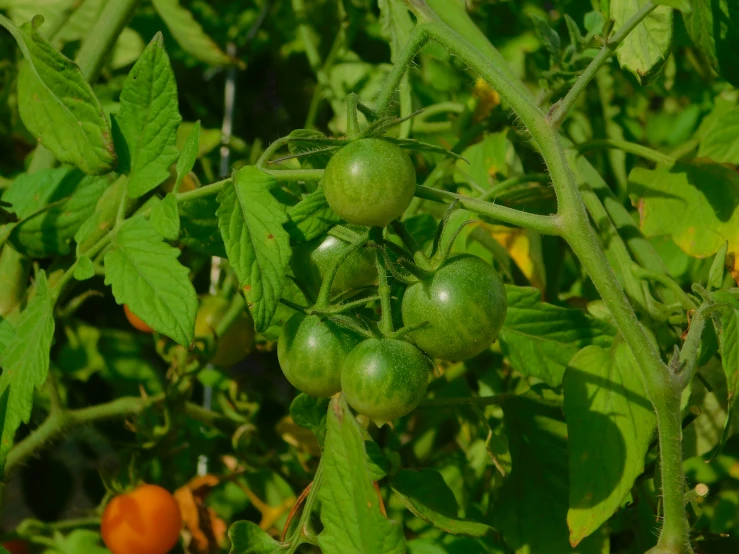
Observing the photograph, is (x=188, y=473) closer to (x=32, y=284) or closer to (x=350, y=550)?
(x=32, y=284)

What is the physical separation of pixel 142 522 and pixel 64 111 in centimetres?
60

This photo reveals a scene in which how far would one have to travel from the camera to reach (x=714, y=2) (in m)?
1.01

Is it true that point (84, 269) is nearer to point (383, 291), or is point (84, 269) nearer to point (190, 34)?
point (383, 291)

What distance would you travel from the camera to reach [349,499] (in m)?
0.74

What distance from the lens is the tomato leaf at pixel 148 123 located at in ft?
2.79

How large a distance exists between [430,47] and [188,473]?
834mm

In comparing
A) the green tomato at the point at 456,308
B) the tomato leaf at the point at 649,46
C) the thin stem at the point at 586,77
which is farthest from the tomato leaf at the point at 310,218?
the tomato leaf at the point at 649,46

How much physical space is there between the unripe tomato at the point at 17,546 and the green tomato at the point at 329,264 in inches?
29.7

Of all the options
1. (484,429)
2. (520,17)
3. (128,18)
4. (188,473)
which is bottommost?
(188,473)

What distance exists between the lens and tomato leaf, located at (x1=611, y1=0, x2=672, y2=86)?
0.93 meters

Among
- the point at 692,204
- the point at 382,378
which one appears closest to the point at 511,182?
the point at 692,204

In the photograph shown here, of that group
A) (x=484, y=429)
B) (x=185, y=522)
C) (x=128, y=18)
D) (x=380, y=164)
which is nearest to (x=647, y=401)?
(x=484, y=429)

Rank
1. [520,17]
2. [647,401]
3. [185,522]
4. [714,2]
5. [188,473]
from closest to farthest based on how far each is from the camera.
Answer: [647,401] → [714,2] → [185,522] → [188,473] → [520,17]

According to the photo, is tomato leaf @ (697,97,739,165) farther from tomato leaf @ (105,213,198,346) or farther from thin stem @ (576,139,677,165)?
tomato leaf @ (105,213,198,346)
